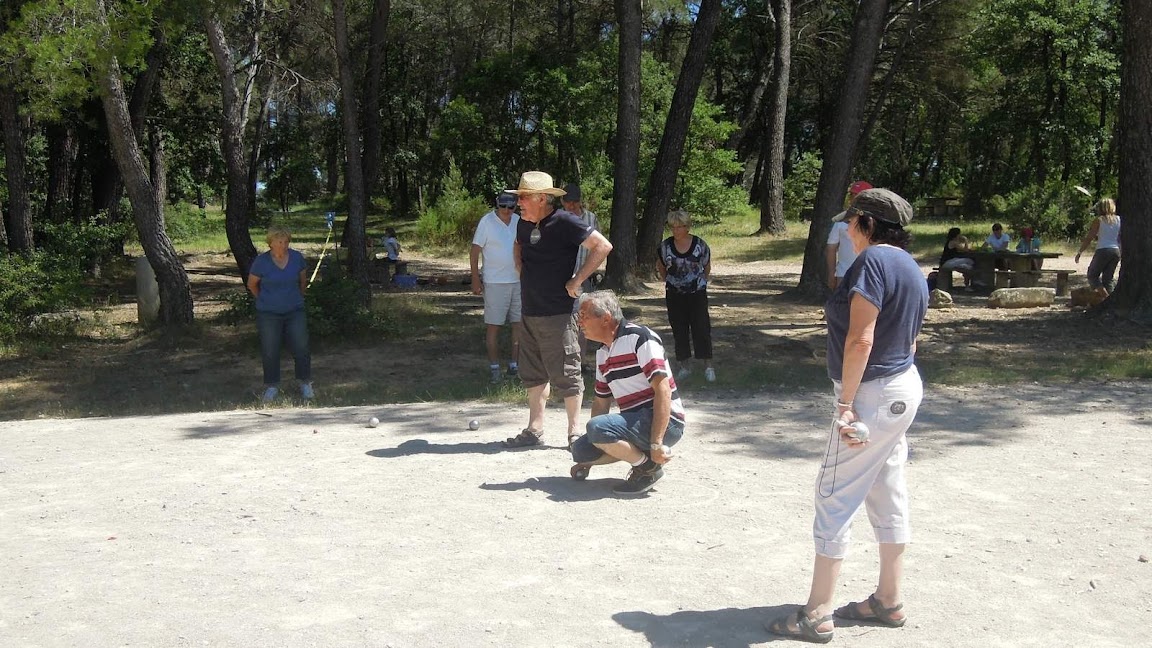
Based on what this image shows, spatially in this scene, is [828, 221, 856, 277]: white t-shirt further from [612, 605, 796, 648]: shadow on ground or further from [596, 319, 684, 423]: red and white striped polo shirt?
[612, 605, 796, 648]: shadow on ground

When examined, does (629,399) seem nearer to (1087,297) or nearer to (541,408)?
(541,408)

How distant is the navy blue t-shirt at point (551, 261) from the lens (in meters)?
6.48

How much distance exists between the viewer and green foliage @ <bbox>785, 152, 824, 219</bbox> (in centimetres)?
3403

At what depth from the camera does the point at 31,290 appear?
529 inches

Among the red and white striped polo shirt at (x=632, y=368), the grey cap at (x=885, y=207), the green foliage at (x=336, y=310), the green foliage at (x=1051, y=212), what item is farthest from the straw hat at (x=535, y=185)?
the green foliage at (x=1051, y=212)

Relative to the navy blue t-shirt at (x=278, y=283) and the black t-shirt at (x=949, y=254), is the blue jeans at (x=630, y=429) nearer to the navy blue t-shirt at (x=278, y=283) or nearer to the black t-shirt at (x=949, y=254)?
the navy blue t-shirt at (x=278, y=283)

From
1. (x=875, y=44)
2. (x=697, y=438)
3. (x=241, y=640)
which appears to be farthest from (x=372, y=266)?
(x=241, y=640)

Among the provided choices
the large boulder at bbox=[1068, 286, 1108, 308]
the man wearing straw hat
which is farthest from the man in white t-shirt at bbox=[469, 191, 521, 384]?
the large boulder at bbox=[1068, 286, 1108, 308]

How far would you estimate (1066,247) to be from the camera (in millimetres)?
24312

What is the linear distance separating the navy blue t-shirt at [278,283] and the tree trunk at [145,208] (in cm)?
511

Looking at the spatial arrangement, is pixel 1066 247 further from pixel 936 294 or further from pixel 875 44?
pixel 875 44

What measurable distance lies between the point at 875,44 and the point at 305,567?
11.9 m

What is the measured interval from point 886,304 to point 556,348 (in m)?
3.12

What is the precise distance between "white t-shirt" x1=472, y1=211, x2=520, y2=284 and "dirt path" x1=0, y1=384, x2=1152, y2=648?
1.75 metres
